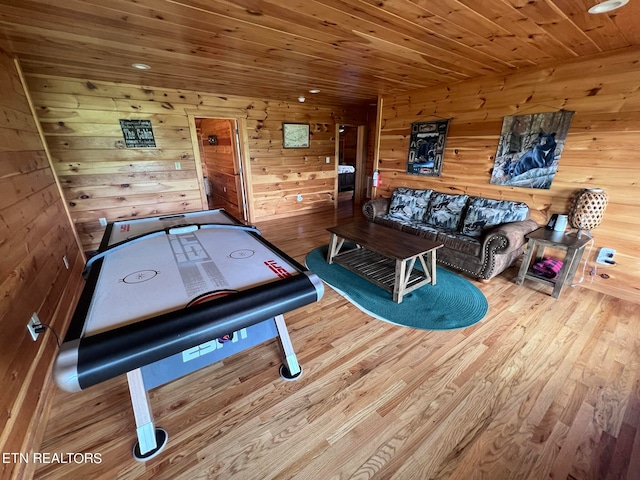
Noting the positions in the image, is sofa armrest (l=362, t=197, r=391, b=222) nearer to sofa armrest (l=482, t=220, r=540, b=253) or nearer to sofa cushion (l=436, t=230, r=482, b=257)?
sofa cushion (l=436, t=230, r=482, b=257)

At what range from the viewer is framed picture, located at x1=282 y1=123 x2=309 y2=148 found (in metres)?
4.89

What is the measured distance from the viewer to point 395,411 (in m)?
1.45

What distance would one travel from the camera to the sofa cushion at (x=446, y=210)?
129 inches

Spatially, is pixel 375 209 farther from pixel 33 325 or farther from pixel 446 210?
pixel 33 325

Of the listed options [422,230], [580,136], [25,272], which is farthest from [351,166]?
[25,272]

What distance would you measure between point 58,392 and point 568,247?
398 centimetres

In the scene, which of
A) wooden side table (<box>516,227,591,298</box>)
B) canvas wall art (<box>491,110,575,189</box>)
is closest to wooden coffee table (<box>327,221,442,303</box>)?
wooden side table (<box>516,227,591,298</box>)

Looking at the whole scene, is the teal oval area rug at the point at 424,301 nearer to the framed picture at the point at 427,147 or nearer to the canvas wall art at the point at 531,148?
the canvas wall art at the point at 531,148

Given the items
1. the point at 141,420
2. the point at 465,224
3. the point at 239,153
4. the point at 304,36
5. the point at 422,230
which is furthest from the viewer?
the point at 239,153

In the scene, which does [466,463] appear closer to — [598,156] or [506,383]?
[506,383]

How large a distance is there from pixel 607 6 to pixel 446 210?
2.10 meters

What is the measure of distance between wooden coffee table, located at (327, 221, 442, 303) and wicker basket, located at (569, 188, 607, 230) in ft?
4.09

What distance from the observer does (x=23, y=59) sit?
2.39 meters

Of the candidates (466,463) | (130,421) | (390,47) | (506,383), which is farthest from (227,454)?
(390,47)
